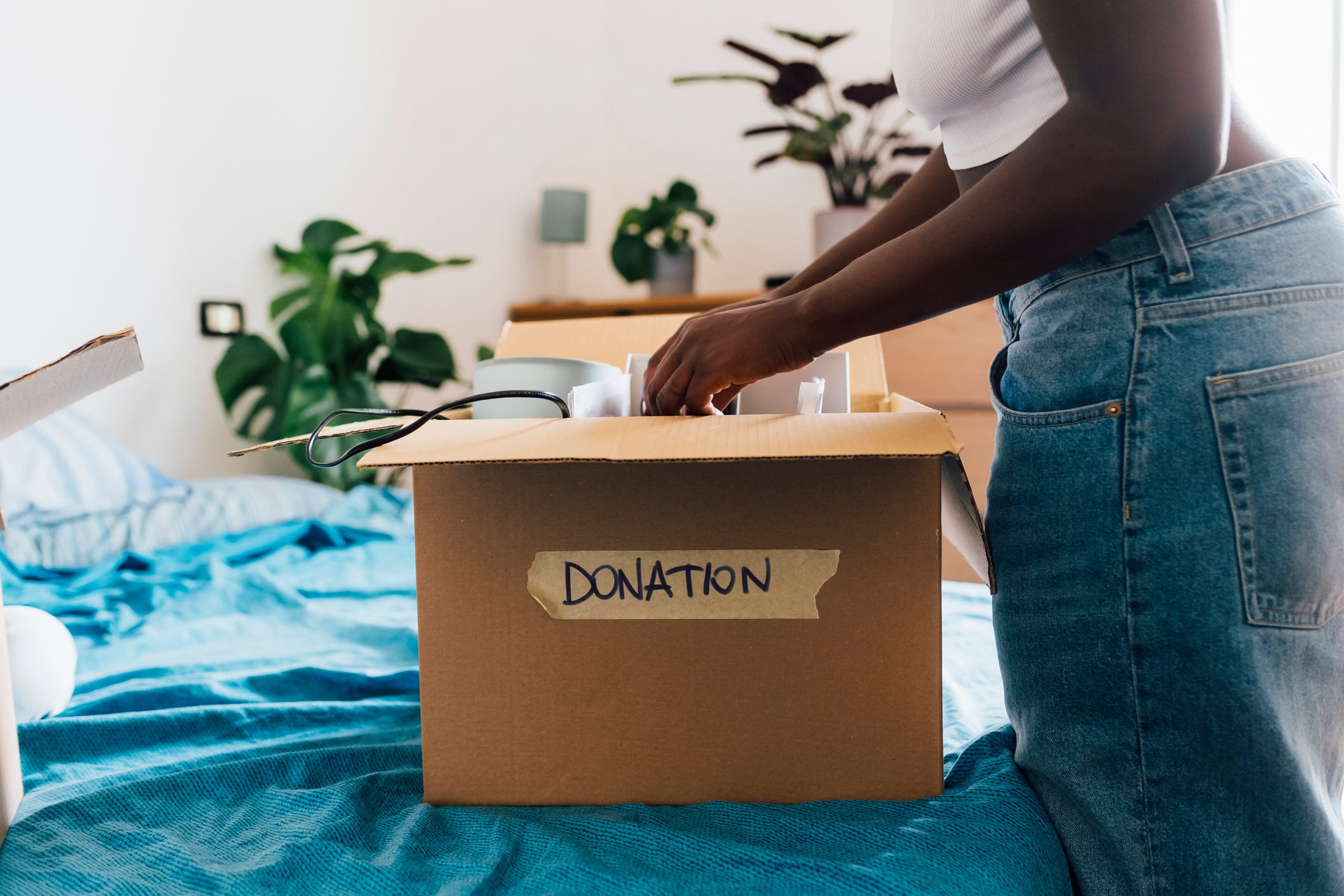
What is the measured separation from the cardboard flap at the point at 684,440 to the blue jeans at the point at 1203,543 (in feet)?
0.34

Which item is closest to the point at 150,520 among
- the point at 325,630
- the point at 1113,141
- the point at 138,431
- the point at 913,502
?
the point at 138,431

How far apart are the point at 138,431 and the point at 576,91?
67.1 inches

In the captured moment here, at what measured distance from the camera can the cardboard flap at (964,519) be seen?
48 cm

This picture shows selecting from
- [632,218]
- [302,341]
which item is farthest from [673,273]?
[302,341]

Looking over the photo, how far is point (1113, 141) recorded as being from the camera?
16.8 inches

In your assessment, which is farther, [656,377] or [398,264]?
[398,264]

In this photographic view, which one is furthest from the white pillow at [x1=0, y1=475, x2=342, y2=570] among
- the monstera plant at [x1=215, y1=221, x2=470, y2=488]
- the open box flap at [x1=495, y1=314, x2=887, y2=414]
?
the open box flap at [x1=495, y1=314, x2=887, y2=414]

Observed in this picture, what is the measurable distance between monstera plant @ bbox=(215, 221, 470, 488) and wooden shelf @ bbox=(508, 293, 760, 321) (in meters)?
0.38

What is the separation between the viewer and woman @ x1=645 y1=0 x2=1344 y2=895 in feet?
1.42

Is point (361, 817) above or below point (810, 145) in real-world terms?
below

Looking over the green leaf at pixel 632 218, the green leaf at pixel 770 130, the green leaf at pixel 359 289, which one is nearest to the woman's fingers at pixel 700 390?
the green leaf at pixel 359 289

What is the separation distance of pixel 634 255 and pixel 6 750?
2089mm

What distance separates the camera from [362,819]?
0.51m

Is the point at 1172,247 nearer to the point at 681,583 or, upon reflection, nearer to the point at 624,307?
the point at 681,583
